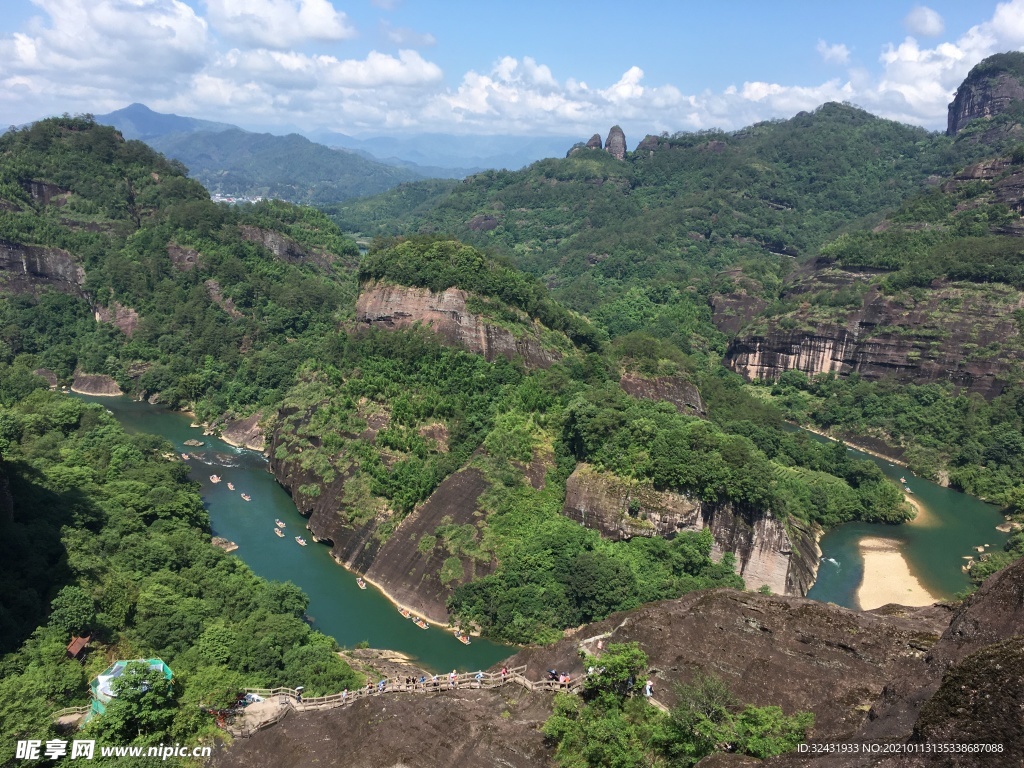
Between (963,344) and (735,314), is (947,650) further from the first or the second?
(735,314)

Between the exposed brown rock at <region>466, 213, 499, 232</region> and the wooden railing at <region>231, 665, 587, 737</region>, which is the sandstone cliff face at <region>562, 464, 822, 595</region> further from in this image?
the exposed brown rock at <region>466, 213, 499, 232</region>

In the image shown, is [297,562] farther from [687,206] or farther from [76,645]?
[687,206]

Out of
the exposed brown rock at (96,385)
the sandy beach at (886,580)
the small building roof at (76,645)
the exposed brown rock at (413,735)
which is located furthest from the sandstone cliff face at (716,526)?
the exposed brown rock at (96,385)

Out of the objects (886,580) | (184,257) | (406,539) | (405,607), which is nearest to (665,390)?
(886,580)

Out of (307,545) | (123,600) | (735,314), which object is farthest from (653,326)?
(123,600)

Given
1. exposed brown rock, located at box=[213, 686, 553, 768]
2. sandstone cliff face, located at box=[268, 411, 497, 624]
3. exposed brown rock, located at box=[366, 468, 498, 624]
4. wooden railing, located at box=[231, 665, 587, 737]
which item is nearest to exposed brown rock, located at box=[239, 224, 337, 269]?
sandstone cliff face, located at box=[268, 411, 497, 624]

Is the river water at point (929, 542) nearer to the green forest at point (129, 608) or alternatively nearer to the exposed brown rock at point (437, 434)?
the exposed brown rock at point (437, 434)
